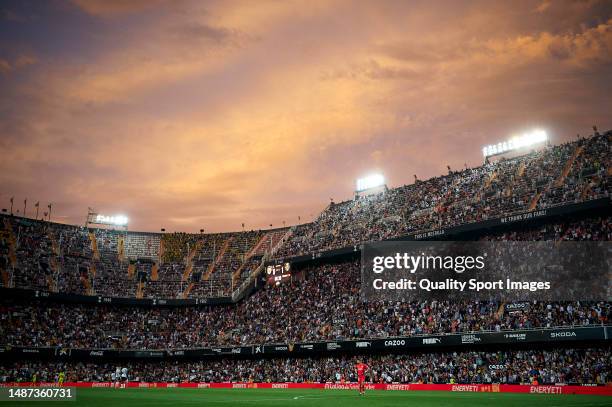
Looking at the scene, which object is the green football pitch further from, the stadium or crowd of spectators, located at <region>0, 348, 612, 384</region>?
crowd of spectators, located at <region>0, 348, 612, 384</region>

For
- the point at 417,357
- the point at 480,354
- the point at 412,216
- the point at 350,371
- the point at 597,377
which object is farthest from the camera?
the point at 412,216

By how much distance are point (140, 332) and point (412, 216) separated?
39.4 meters

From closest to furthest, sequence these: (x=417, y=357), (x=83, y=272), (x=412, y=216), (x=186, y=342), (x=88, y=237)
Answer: (x=417, y=357)
(x=412, y=216)
(x=186, y=342)
(x=83, y=272)
(x=88, y=237)

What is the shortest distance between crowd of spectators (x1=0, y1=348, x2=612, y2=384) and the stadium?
0.16 m

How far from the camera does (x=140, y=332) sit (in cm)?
7562

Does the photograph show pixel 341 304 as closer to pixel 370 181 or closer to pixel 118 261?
pixel 370 181

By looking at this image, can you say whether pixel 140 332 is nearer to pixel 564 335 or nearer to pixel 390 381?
pixel 390 381

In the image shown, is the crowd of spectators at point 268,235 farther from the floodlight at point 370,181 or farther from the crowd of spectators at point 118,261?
the floodlight at point 370,181

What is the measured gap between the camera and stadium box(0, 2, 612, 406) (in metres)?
41.4

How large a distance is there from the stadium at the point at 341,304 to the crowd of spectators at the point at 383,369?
16 centimetres

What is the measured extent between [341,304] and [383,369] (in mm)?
11038

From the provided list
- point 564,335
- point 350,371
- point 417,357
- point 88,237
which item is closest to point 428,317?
point 417,357

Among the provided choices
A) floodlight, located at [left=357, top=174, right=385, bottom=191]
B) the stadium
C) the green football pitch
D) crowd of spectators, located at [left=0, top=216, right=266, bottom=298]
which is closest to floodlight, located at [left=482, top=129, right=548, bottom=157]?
the stadium

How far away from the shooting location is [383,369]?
51.8 meters
